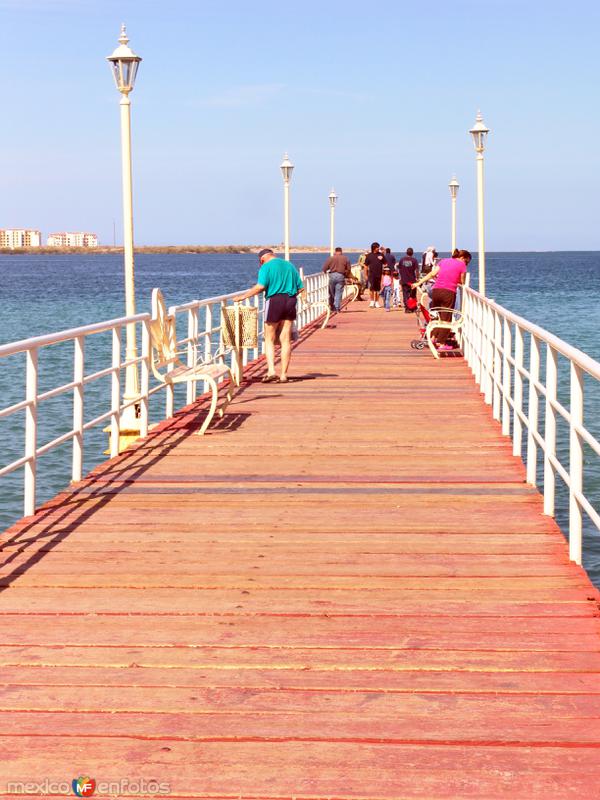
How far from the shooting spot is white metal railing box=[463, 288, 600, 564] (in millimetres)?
6205

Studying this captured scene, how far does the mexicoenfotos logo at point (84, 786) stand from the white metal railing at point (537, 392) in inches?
104

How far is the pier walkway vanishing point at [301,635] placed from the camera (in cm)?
386

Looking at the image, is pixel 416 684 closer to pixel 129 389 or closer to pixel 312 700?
pixel 312 700

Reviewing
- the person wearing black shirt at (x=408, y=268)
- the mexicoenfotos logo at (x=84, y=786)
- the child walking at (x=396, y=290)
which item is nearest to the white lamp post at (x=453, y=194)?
the child walking at (x=396, y=290)

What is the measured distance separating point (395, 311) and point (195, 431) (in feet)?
75.2

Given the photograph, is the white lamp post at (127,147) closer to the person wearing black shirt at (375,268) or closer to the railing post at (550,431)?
the railing post at (550,431)

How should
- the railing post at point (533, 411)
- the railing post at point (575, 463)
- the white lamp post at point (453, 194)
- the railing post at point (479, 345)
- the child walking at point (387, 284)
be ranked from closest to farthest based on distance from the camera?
1. the railing post at point (575, 463)
2. the railing post at point (533, 411)
3. the railing post at point (479, 345)
4. the child walking at point (387, 284)
5. the white lamp post at point (453, 194)

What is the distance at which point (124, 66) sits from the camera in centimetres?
1358

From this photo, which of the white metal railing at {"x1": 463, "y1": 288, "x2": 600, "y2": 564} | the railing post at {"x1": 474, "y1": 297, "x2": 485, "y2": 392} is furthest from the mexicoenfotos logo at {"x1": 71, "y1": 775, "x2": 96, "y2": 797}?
the railing post at {"x1": 474, "y1": 297, "x2": 485, "y2": 392}

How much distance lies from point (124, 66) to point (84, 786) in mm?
11113

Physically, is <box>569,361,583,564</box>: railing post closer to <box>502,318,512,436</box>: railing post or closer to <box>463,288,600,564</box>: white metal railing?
<box>463,288,600,564</box>: white metal railing

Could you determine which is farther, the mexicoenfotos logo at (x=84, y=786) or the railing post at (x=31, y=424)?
the railing post at (x=31, y=424)

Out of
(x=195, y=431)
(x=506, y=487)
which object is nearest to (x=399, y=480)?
(x=506, y=487)

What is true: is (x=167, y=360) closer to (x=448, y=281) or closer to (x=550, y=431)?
(x=550, y=431)
